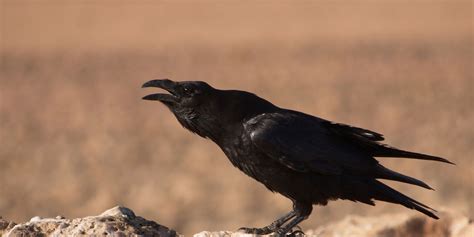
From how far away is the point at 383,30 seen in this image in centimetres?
4103

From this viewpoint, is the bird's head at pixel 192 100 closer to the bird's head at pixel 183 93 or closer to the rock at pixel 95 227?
the bird's head at pixel 183 93

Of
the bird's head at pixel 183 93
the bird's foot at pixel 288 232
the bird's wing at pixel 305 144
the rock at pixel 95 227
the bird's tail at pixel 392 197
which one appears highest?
the bird's head at pixel 183 93

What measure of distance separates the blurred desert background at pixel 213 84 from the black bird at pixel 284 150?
215 cm

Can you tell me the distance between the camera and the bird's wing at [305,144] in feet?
20.0

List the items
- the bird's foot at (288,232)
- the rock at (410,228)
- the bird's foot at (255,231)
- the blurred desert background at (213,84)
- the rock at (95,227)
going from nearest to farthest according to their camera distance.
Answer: the rock at (95,227)
the bird's foot at (255,231)
the bird's foot at (288,232)
the rock at (410,228)
the blurred desert background at (213,84)

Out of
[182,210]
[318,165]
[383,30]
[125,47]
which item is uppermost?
[383,30]

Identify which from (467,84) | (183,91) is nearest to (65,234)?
(183,91)

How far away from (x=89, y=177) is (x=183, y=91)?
9.47 metres

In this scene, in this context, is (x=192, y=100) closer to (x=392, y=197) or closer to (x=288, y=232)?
(x=288, y=232)

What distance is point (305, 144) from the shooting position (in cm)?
625

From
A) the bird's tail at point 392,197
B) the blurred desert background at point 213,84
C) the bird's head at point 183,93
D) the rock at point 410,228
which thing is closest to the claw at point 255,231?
the bird's tail at point 392,197

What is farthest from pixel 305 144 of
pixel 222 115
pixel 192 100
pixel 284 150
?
pixel 192 100

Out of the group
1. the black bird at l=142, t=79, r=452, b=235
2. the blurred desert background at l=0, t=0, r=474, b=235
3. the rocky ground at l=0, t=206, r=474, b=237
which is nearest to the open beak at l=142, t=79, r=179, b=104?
the black bird at l=142, t=79, r=452, b=235

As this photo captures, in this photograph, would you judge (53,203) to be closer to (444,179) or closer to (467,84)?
(444,179)
